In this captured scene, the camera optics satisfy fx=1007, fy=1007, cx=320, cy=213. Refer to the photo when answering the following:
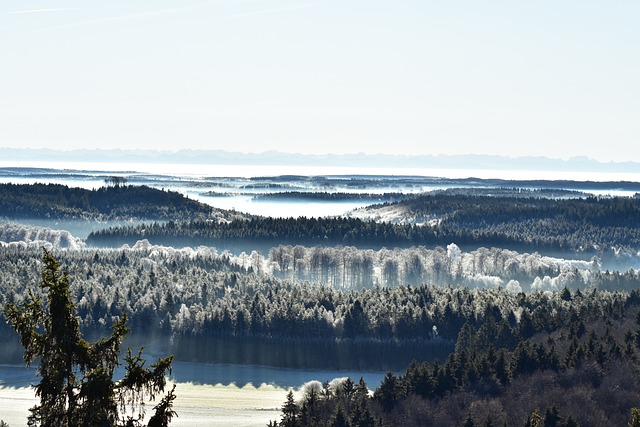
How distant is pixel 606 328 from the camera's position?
11081 cm

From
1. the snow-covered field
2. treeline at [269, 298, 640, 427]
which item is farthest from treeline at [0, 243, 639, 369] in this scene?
treeline at [269, 298, 640, 427]

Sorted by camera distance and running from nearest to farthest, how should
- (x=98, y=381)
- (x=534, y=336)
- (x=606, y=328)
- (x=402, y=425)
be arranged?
(x=98, y=381)
(x=402, y=425)
(x=606, y=328)
(x=534, y=336)

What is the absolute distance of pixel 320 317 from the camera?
469 feet

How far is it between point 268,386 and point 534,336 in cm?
3249

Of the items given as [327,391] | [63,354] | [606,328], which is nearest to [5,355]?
[327,391]

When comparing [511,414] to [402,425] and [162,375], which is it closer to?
[402,425]

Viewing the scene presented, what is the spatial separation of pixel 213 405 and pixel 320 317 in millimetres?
35239

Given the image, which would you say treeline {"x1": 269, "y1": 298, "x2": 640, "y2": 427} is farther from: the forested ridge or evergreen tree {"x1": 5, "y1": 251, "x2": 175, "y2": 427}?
evergreen tree {"x1": 5, "y1": 251, "x2": 175, "y2": 427}

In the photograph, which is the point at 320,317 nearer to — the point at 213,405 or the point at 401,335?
the point at 401,335

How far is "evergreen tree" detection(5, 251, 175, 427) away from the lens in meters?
26.2

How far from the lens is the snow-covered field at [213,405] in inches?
4008

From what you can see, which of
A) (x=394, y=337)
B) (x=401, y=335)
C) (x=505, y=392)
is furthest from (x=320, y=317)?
(x=505, y=392)

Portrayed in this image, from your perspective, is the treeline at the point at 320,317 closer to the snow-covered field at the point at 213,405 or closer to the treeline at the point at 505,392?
the snow-covered field at the point at 213,405

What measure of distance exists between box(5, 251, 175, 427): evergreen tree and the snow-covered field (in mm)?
73562
